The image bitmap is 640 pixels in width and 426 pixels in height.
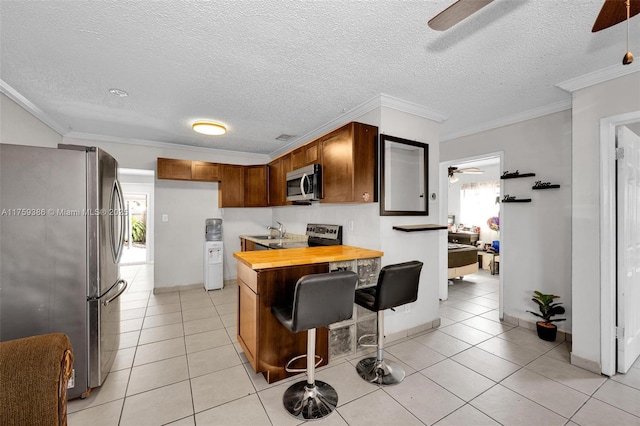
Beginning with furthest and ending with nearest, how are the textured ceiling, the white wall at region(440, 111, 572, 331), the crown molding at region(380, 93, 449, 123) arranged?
the white wall at region(440, 111, 572, 331), the crown molding at region(380, 93, 449, 123), the textured ceiling

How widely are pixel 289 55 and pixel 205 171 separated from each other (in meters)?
3.18

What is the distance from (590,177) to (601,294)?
101 cm

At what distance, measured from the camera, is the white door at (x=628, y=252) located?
2.31 m

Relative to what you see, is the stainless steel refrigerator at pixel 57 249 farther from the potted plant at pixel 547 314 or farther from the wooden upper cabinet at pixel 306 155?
the potted plant at pixel 547 314

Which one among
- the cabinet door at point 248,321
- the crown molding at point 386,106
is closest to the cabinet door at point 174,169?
the crown molding at point 386,106

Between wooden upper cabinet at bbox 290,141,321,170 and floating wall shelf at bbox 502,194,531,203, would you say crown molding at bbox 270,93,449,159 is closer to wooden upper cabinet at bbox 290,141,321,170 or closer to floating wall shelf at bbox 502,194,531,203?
wooden upper cabinet at bbox 290,141,321,170

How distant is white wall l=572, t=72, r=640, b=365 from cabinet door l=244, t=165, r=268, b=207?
13.7 ft

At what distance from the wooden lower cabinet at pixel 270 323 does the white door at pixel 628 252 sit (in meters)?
2.54

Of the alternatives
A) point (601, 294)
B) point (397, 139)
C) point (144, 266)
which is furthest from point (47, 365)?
point (144, 266)

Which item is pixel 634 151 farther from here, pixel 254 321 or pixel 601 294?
pixel 254 321

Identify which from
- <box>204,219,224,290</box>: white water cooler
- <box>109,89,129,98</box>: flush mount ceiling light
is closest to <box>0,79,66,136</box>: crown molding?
<box>109,89,129,98</box>: flush mount ceiling light

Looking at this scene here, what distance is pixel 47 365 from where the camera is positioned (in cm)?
115

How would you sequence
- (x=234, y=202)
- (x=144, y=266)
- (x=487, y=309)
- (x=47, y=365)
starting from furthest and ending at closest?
(x=144, y=266) < (x=234, y=202) < (x=487, y=309) < (x=47, y=365)

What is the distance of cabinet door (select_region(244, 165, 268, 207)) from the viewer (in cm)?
498
